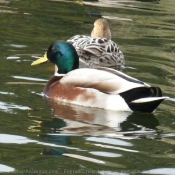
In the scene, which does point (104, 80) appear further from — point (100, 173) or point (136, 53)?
point (136, 53)

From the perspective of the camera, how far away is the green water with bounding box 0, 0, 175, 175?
7.19m

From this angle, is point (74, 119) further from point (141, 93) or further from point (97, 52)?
point (97, 52)

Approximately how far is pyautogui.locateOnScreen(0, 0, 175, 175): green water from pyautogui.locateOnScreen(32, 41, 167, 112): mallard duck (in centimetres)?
14

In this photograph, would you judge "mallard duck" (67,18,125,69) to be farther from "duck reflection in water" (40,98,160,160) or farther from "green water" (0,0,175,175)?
"duck reflection in water" (40,98,160,160)

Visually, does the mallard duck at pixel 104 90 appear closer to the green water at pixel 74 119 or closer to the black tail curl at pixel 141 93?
the black tail curl at pixel 141 93

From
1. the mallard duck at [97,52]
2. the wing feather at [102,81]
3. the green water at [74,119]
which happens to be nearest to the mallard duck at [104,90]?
the wing feather at [102,81]

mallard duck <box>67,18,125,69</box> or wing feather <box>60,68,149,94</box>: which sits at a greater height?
wing feather <box>60,68,149,94</box>

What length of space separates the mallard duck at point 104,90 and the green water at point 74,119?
144 mm

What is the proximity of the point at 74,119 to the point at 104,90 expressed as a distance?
80 cm

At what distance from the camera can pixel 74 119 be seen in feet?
29.7

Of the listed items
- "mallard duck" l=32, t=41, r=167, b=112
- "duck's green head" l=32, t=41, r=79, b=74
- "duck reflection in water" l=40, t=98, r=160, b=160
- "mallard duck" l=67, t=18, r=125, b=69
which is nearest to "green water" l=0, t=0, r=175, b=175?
"duck reflection in water" l=40, t=98, r=160, b=160

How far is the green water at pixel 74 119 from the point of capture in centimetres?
719

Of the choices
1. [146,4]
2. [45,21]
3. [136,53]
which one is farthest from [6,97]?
[146,4]

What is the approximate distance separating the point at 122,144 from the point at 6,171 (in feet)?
4.99
